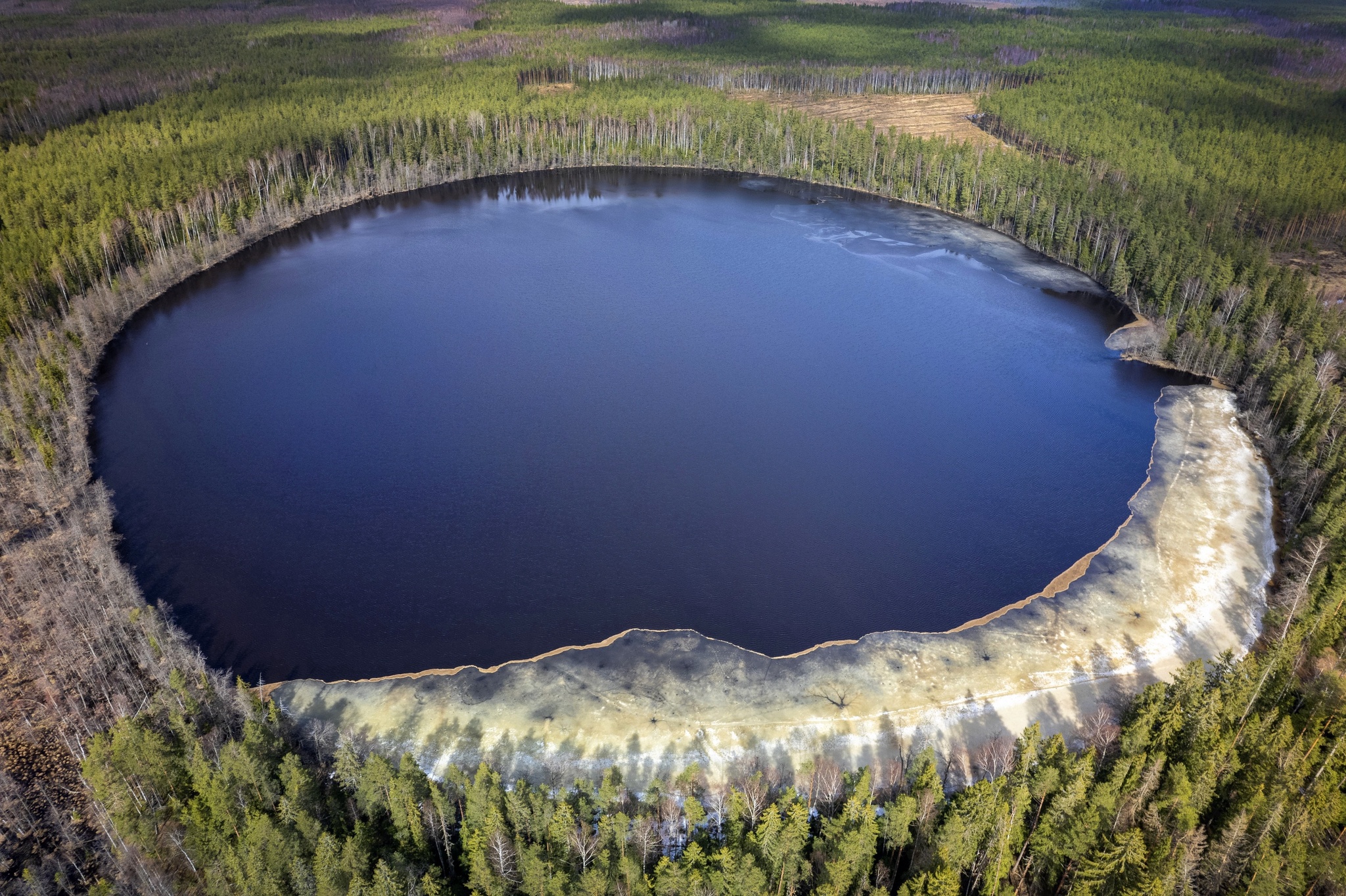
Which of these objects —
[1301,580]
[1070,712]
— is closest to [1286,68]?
[1301,580]

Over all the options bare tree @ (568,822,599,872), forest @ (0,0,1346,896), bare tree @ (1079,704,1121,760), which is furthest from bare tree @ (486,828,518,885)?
bare tree @ (1079,704,1121,760)

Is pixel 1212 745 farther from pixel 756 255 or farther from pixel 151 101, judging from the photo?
pixel 151 101

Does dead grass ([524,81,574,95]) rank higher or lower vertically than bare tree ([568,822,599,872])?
higher

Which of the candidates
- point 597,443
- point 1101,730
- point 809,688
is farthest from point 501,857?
point 597,443

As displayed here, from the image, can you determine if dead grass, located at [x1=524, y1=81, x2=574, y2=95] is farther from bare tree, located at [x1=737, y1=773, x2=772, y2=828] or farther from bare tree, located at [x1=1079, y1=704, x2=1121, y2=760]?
bare tree, located at [x1=1079, y1=704, x2=1121, y2=760]

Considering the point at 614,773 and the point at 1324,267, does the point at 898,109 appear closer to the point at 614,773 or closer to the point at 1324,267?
the point at 1324,267

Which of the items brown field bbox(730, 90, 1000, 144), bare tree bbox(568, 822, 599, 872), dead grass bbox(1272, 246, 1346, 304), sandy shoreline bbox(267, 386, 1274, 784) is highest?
brown field bbox(730, 90, 1000, 144)

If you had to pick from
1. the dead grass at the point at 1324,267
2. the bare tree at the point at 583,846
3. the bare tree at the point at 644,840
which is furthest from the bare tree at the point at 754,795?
the dead grass at the point at 1324,267
